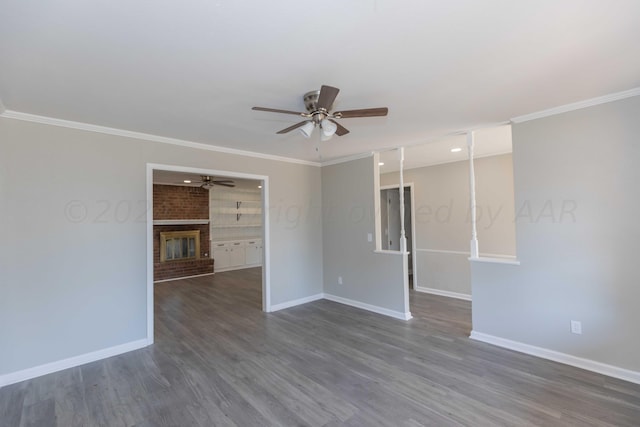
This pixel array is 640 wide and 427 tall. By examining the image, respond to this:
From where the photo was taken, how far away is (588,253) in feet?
9.19

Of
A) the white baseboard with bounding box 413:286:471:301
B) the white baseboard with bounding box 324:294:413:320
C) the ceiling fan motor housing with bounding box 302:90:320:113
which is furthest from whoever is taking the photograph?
the white baseboard with bounding box 413:286:471:301

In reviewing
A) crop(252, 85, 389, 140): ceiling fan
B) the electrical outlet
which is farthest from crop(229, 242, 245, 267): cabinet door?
the electrical outlet

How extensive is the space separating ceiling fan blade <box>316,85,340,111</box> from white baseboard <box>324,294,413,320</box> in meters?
3.27

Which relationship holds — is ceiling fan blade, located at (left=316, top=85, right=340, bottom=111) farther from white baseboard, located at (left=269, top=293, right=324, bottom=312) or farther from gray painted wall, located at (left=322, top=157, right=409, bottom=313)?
white baseboard, located at (left=269, top=293, right=324, bottom=312)

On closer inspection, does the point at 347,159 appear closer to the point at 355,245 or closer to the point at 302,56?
the point at 355,245

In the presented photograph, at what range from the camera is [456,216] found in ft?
18.0

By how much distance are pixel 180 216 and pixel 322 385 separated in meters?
6.49

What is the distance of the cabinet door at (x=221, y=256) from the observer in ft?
27.2

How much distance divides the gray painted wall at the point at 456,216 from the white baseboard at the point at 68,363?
16.0ft

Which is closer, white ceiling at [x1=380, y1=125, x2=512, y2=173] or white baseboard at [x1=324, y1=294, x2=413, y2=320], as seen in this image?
white ceiling at [x1=380, y1=125, x2=512, y2=173]

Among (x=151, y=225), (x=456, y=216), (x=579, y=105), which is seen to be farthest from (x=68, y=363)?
(x=456, y=216)

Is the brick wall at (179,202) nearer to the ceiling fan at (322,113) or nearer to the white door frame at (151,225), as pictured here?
the white door frame at (151,225)

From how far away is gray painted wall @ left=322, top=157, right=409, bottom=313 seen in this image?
4.54 metres

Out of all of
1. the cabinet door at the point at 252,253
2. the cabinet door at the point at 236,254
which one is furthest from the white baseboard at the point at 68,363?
the cabinet door at the point at 252,253
